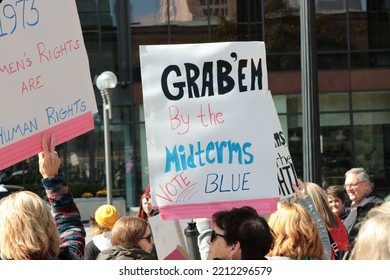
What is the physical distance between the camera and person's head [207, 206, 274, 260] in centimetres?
372

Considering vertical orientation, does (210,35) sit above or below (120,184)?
above

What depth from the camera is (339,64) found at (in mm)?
→ 26094

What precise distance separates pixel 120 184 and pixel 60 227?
22199mm

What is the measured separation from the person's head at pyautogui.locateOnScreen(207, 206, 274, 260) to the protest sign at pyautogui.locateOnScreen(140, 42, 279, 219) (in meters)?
1.61

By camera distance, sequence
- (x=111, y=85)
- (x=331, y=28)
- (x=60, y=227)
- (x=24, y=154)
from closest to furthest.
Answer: (x=60, y=227) → (x=24, y=154) → (x=111, y=85) → (x=331, y=28)

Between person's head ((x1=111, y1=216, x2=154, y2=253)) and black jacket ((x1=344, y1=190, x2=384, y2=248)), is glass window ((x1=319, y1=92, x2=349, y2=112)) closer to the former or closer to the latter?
black jacket ((x1=344, y1=190, x2=384, y2=248))

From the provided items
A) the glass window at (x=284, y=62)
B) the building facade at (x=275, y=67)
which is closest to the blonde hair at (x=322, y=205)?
the building facade at (x=275, y=67)

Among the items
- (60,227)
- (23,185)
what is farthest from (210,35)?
(60,227)

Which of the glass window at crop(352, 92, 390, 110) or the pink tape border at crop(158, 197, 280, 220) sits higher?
the pink tape border at crop(158, 197, 280, 220)

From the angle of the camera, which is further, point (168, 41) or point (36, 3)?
point (168, 41)

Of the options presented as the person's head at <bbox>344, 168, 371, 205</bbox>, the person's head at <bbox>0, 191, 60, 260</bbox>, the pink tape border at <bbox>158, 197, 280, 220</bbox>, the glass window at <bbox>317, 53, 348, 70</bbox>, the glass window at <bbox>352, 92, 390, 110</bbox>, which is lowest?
the glass window at <bbox>352, 92, 390, 110</bbox>

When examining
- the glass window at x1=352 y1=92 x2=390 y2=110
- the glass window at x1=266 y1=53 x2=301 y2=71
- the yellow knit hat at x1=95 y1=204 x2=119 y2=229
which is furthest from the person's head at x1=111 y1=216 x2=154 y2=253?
the glass window at x1=352 y1=92 x2=390 y2=110

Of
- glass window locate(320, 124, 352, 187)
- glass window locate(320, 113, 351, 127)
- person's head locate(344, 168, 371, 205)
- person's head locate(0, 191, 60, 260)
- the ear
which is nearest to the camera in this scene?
person's head locate(0, 191, 60, 260)
